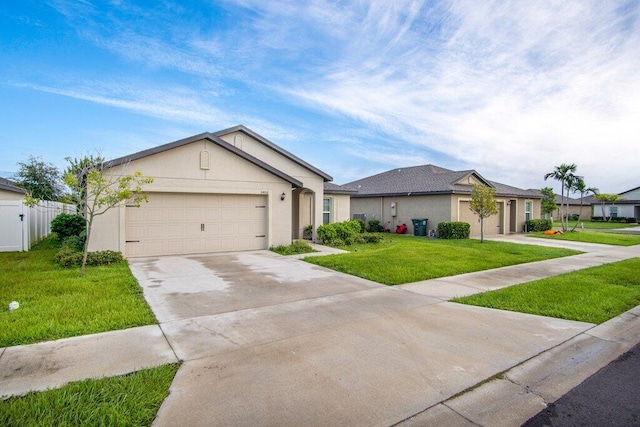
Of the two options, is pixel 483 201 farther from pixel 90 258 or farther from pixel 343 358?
pixel 90 258

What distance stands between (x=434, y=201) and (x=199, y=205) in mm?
13665

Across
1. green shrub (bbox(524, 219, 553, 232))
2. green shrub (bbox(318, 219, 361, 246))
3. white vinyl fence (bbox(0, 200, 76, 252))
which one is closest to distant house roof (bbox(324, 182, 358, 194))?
green shrub (bbox(318, 219, 361, 246))

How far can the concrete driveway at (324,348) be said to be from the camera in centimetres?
303

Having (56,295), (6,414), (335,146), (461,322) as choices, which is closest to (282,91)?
(335,146)

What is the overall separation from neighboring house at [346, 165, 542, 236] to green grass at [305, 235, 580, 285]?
5454 millimetres

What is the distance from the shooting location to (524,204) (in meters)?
23.9

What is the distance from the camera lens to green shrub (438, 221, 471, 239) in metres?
18.5

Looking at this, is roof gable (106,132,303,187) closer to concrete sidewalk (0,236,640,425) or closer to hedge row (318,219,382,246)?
hedge row (318,219,382,246)

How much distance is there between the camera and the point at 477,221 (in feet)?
68.7

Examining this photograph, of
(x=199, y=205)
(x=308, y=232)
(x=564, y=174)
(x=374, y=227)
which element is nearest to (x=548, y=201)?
(x=564, y=174)

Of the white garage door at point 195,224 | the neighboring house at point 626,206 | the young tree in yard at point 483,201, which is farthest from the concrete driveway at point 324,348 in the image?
the neighboring house at point 626,206

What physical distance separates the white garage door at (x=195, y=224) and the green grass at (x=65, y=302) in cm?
227

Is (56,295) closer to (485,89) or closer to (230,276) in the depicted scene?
(230,276)

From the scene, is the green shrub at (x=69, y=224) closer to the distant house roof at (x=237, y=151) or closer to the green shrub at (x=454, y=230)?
the distant house roof at (x=237, y=151)
